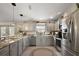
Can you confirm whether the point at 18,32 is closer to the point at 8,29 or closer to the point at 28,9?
the point at 8,29

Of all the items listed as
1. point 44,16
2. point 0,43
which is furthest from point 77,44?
point 0,43

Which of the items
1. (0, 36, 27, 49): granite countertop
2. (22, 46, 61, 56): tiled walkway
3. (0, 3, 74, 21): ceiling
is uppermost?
(0, 3, 74, 21): ceiling

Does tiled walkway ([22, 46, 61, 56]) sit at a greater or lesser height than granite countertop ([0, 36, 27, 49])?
lesser

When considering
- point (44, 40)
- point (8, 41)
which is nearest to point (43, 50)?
point (44, 40)

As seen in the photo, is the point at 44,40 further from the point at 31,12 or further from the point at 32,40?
the point at 31,12

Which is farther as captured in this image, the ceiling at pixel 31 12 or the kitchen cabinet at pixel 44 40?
the kitchen cabinet at pixel 44 40

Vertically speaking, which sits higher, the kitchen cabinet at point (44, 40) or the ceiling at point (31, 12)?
the ceiling at point (31, 12)

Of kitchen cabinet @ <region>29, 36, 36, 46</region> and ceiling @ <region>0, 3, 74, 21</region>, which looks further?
kitchen cabinet @ <region>29, 36, 36, 46</region>

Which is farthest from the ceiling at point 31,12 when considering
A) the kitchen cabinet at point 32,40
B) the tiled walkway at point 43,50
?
the tiled walkway at point 43,50

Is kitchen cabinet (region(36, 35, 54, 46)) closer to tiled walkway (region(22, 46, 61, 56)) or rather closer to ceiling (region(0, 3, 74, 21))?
tiled walkway (region(22, 46, 61, 56))

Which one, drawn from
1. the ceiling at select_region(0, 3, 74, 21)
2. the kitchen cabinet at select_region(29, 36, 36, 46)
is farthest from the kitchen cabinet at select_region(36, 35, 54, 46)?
the ceiling at select_region(0, 3, 74, 21)

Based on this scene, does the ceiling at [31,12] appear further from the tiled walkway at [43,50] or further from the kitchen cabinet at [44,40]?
the tiled walkway at [43,50]

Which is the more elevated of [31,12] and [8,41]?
[31,12]

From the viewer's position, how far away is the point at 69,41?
67.2 inches
